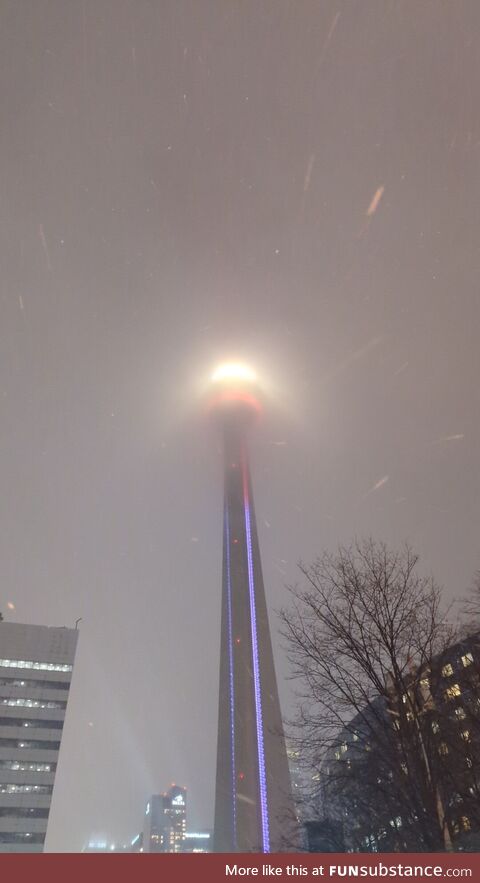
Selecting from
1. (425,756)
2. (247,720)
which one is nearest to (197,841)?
(247,720)

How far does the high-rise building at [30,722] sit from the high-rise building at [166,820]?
365 feet

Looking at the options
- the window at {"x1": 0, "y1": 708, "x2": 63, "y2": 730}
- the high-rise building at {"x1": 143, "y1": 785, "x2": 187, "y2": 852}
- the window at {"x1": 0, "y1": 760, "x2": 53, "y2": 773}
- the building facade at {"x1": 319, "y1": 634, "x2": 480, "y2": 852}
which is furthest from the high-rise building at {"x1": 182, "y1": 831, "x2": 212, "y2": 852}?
the building facade at {"x1": 319, "y1": 634, "x2": 480, "y2": 852}

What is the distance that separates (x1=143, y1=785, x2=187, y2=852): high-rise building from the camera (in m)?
158

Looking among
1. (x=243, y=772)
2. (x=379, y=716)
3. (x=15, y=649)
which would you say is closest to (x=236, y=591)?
(x=243, y=772)

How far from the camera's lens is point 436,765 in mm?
9484

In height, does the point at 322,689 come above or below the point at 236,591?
below

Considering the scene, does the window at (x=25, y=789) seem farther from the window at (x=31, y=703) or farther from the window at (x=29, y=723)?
the window at (x=31, y=703)

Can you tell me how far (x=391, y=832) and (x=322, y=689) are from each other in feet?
21.2

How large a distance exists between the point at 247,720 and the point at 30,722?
27299mm

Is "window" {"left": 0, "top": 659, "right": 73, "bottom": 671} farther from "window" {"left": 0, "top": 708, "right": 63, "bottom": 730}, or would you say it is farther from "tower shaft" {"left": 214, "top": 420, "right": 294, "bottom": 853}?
"tower shaft" {"left": 214, "top": 420, "right": 294, "bottom": 853}

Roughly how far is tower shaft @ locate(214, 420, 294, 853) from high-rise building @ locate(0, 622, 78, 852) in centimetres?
2180

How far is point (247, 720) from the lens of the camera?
73438 mm

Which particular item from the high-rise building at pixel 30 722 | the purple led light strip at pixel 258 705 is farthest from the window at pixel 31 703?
the purple led light strip at pixel 258 705
